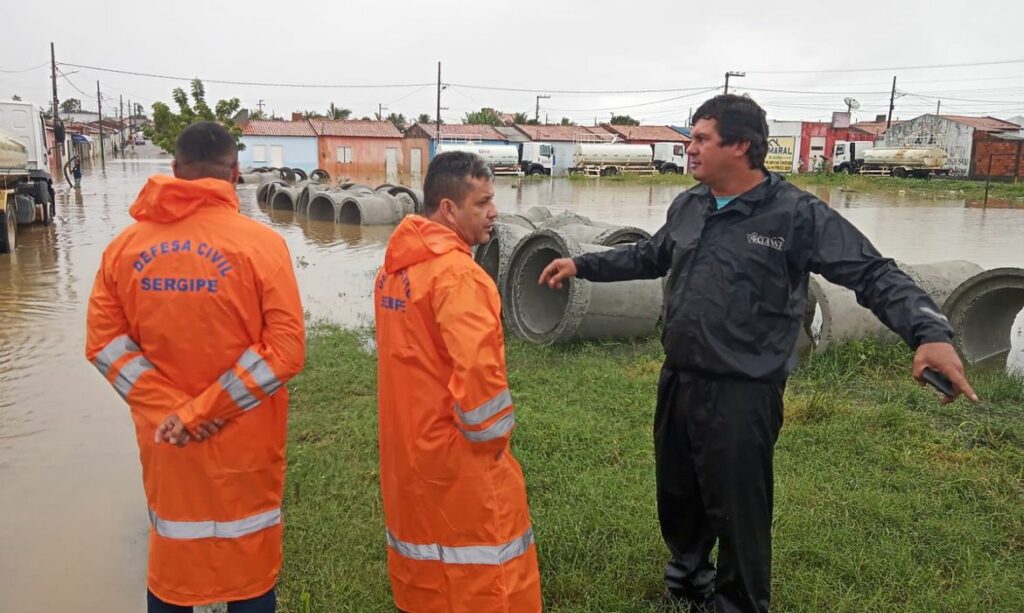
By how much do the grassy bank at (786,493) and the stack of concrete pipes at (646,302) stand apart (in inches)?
21.0

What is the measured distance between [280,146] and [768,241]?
53.4 metres

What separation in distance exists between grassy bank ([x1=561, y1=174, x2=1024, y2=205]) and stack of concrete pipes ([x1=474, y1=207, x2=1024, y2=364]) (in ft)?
92.7

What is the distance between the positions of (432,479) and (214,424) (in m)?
0.69

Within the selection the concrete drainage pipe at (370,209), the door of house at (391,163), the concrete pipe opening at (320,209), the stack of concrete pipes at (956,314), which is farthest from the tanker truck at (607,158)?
the stack of concrete pipes at (956,314)

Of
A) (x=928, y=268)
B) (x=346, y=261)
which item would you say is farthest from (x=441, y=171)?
(x=346, y=261)

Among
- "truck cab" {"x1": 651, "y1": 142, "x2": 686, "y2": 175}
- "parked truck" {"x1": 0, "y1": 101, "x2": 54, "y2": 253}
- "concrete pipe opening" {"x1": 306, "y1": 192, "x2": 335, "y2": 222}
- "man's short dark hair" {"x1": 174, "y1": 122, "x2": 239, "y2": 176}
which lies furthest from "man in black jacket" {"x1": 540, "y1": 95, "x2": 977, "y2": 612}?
"truck cab" {"x1": 651, "y1": 142, "x2": 686, "y2": 175}

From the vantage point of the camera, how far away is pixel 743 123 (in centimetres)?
266

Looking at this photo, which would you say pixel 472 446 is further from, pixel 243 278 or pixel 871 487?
pixel 871 487

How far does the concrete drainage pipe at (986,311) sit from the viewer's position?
602cm

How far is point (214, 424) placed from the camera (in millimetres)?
2262

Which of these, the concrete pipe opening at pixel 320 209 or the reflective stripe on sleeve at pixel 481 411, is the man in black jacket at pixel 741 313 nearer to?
the reflective stripe on sleeve at pixel 481 411

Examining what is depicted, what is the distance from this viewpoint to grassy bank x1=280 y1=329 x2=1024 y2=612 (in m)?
3.27

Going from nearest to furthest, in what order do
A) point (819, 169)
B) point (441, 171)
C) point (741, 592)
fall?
point (441, 171)
point (741, 592)
point (819, 169)

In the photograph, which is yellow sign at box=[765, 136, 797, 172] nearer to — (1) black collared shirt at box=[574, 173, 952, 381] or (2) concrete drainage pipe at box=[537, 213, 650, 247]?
(2) concrete drainage pipe at box=[537, 213, 650, 247]
